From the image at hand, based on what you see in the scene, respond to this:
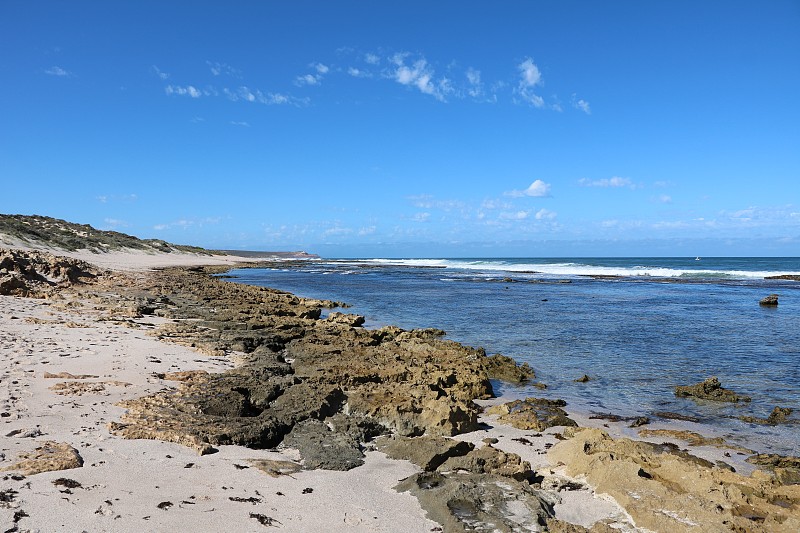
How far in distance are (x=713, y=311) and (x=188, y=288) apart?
24.9 m

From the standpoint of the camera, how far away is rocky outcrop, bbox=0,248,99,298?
15867 millimetres

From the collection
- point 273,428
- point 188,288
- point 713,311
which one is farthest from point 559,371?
point 188,288

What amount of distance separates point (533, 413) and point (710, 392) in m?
3.93

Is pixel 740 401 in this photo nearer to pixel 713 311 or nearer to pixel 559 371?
pixel 559 371

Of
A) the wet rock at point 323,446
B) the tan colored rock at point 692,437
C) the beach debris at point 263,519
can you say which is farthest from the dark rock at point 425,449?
the tan colored rock at point 692,437

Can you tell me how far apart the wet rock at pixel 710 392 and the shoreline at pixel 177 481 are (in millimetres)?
2940

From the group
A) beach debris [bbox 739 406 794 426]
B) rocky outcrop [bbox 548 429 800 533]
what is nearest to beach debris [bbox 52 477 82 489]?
rocky outcrop [bbox 548 429 800 533]

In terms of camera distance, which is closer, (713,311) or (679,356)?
→ (679,356)

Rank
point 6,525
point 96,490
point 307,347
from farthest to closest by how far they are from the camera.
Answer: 1. point 307,347
2. point 96,490
3. point 6,525

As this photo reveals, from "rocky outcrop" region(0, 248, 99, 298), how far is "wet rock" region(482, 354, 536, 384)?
564 inches

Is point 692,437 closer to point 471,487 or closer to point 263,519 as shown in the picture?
point 471,487

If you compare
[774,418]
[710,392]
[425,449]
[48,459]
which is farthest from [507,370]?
[48,459]

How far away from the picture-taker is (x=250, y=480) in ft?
15.3

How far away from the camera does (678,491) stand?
484cm
